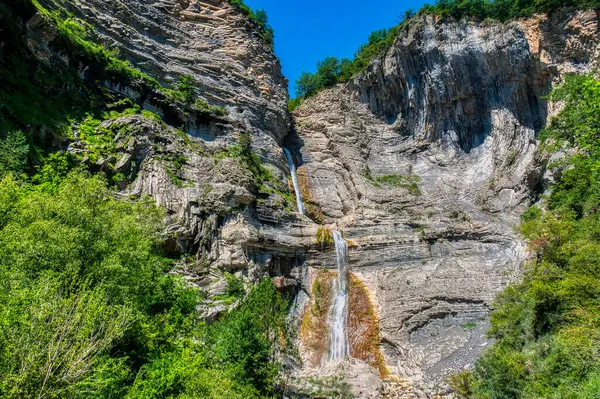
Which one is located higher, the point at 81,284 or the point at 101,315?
the point at 81,284

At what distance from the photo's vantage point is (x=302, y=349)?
25.4 m

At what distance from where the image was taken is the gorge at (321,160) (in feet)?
75.5

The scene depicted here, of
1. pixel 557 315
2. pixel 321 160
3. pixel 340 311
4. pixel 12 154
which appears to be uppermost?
pixel 321 160

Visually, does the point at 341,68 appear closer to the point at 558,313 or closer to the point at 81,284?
the point at 558,313

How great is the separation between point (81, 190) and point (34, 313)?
25.7ft

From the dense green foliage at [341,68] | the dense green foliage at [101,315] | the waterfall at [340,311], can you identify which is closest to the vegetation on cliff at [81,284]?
the dense green foliage at [101,315]

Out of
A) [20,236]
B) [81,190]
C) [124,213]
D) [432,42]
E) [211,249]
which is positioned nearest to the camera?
[20,236]

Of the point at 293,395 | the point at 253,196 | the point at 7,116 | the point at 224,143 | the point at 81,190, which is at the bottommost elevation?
the point at 293,395

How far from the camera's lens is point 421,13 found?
140 feet

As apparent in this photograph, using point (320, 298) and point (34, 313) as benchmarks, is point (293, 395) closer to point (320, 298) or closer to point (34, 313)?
point (320, 298)

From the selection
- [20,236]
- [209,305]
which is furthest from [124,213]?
[209,305]

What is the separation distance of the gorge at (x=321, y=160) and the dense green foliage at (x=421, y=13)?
88 cm

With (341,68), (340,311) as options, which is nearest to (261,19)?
(341,68)

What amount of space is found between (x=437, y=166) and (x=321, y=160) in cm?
1121
